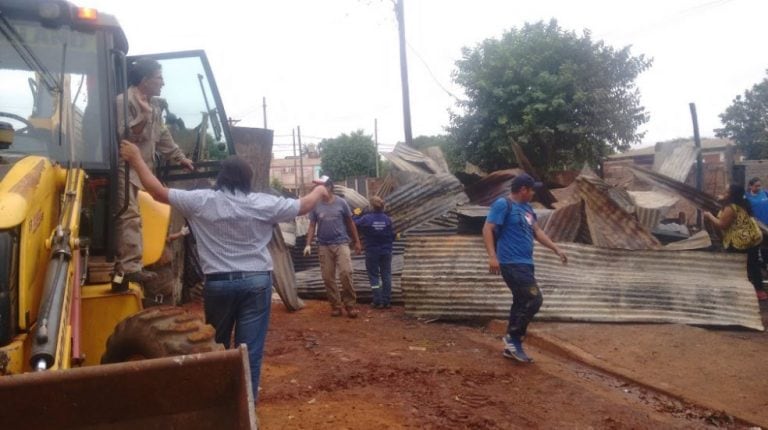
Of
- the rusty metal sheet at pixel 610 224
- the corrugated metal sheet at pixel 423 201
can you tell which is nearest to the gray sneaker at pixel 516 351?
the rusty metal sheet at pixel 610 224

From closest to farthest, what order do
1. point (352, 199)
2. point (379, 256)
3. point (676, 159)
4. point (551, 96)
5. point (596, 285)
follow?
point (596, 285)
point (379, 256)
point (676, 159)
point (352, 199)
point (551, 96)

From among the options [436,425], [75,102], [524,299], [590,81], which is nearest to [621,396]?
[524,299]

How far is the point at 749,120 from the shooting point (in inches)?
1259

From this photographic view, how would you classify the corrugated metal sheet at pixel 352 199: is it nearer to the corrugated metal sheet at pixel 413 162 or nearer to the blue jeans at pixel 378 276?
the corrugated metal sheet at pixel 413 162

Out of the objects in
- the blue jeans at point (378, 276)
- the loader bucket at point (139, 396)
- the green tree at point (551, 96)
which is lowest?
the blue jeans at point (378, 276)

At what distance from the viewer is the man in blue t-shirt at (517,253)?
646 centimetres

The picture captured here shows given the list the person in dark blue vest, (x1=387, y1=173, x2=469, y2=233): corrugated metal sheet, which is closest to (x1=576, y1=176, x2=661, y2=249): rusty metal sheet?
the person in dark blue vest

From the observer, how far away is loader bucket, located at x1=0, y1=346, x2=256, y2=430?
243 cm

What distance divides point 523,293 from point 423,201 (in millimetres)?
6557

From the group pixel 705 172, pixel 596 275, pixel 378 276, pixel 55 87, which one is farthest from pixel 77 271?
pixel 705 172

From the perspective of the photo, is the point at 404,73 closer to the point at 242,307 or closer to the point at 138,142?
the point at 138,142

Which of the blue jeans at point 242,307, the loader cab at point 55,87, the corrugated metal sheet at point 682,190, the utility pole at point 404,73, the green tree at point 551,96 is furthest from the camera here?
the utility pole at point 404,73

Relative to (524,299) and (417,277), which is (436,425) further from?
(417,277)

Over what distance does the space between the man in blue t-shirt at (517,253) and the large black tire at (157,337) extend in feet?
11.3
